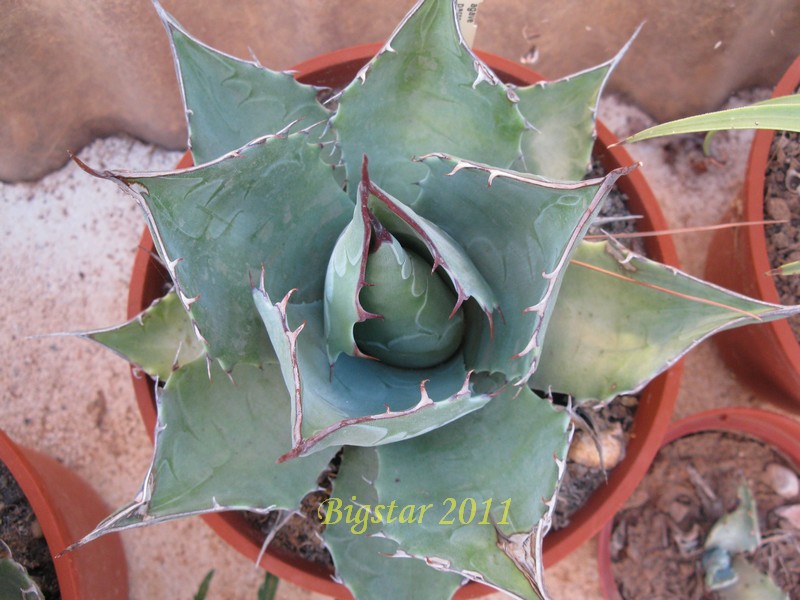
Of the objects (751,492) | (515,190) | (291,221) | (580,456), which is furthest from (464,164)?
(751,492)

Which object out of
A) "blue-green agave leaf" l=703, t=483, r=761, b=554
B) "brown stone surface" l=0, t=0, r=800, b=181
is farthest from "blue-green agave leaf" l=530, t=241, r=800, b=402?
"brown stone surface" l=0, t=0, r=800, b=181

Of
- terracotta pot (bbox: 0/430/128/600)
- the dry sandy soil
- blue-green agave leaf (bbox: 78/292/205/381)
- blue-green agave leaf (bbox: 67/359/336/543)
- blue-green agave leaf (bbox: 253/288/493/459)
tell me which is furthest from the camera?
the dry sandy soil

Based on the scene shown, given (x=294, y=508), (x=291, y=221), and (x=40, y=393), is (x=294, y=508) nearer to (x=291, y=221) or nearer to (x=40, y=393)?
(x=291, y=221)

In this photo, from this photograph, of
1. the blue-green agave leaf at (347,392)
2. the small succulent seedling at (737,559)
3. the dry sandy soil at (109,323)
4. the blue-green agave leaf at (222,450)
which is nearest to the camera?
the blue-green agave leaf at (347,392)

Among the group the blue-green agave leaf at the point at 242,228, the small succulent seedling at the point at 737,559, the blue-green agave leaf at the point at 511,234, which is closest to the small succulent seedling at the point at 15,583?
the blue-green agave leaf at the point at 242,228

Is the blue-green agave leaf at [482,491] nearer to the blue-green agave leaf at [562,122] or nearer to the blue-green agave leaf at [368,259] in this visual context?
the blue-green agave leaf at [368,259]

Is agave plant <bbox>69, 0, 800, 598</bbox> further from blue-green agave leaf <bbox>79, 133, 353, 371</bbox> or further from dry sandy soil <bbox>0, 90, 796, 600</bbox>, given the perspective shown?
dry sandy soil <bbox>0, 90, 796, 600</bbox>
